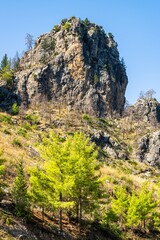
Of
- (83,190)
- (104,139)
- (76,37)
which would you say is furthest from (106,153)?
(83,190)

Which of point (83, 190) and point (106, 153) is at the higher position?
point (106, 153)

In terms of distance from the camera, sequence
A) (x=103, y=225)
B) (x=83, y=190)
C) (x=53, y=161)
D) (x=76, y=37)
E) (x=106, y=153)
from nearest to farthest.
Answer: (x=53, y=161) < (x=83, y=190) < (x=103, y=225) < (x=106, y=153) < (x=76, y=37)

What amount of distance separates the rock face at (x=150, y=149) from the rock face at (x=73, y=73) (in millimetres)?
20621

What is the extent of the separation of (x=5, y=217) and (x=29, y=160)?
16465mm

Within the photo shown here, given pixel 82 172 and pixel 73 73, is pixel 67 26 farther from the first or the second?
pixel 82 172

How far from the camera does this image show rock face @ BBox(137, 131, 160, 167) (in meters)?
93.9

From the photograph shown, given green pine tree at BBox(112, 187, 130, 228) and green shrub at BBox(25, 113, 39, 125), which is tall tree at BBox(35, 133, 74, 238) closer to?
green pine tree at BBox(112, 187, 130, 228)

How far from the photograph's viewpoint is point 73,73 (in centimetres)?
10938

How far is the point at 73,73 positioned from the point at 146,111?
37928 mm

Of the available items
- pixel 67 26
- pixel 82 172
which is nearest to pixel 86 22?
pixel 67 26

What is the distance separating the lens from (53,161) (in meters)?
18.8

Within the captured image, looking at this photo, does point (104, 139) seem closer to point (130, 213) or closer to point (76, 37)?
point (76, 37)

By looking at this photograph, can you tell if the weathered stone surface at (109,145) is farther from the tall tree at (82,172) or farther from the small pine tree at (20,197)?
the small pine tree at (20,197)

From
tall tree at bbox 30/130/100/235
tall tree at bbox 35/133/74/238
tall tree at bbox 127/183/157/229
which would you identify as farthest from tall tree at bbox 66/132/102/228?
tall tree at bbox 127/183/157/229
